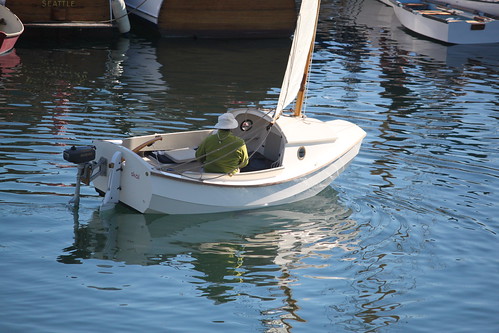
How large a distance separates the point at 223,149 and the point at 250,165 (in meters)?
1.37

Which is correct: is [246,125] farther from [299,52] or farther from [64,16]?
[64,16]

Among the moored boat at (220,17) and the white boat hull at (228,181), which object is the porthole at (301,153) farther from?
the moored boat at (220,17)

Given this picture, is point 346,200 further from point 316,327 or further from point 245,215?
point 316,327

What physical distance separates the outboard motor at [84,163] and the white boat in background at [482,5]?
23038 mm

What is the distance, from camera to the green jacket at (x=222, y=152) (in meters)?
13.3

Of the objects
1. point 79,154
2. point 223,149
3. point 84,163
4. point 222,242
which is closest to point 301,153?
point 223,149

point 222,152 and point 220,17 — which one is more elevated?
point 220,17

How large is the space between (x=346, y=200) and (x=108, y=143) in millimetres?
4677

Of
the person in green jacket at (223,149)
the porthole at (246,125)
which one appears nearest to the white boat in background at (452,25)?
the porthole at (246,125)

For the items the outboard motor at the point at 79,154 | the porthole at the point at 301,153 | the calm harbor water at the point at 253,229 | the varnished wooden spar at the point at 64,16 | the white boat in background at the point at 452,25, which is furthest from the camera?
the white boat in background at the point at 452,25

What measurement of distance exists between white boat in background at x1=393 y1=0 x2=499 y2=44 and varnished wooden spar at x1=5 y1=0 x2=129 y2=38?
12176mm

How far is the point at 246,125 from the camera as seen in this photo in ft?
48.0

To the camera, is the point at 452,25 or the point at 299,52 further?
the point at 452,25

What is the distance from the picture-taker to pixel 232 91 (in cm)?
2241
